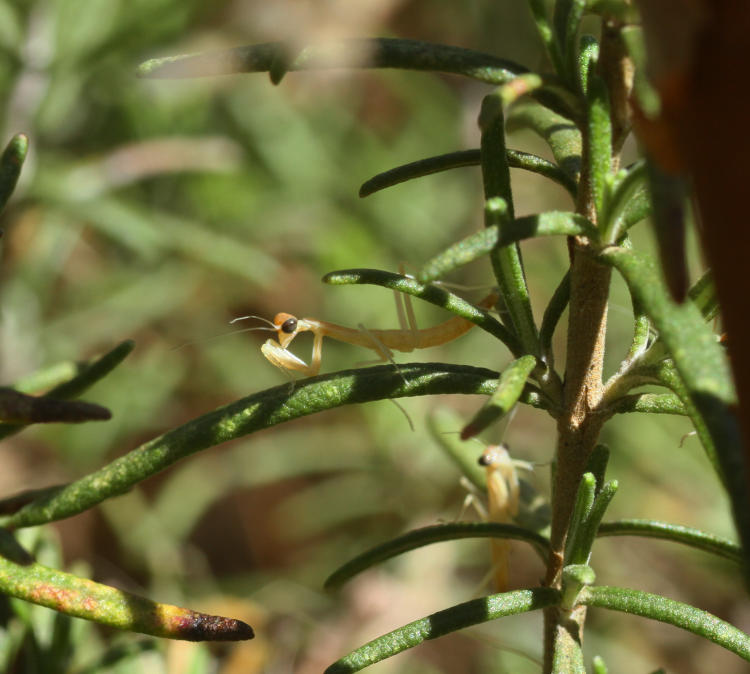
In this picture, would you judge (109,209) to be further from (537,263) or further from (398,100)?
(398,100)

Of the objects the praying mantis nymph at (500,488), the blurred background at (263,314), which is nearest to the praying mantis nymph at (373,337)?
the praying mantis nymph at (500,488)

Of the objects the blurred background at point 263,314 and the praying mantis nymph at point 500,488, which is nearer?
the praying mantis nymph at point 500,488

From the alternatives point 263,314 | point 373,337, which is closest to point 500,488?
point 373,337

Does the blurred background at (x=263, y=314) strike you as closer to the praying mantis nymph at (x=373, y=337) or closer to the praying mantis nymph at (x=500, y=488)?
the praying mantis nymph at (x=373, y=337)

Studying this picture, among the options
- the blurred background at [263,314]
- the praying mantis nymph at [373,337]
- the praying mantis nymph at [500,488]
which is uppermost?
the blurred background at [263,314]

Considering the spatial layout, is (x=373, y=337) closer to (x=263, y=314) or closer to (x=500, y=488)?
(x=500, y=488)

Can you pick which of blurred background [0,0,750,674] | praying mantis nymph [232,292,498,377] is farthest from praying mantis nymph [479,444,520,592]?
blurred background [0,0,750,674]

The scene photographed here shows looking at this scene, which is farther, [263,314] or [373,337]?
[263,314]

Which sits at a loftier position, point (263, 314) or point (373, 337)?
point (263, 314)

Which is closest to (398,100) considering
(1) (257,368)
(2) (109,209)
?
(1) (257,368)
